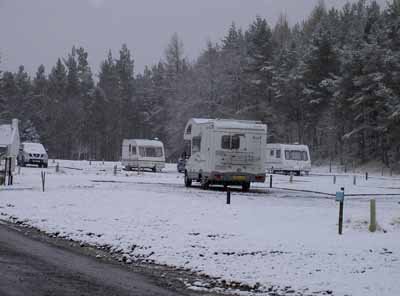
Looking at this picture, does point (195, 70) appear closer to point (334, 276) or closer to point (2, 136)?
point (2, 136)

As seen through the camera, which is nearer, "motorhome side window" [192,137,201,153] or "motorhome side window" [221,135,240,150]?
"motorhome side window" [221,135,240,150]

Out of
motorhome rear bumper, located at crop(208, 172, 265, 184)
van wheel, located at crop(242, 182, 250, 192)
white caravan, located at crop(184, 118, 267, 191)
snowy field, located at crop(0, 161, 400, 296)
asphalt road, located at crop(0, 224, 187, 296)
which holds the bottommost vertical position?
asphalt road, located at crop(0, 224, 187, 296)

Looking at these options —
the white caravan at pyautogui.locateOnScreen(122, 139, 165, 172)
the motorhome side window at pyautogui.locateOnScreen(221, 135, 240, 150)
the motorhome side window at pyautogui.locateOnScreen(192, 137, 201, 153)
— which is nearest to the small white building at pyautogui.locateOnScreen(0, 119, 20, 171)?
the white caravan at pyautogui.locateOnScreen(122, 139, 165, 172)

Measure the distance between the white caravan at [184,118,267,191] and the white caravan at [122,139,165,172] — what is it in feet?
73.1

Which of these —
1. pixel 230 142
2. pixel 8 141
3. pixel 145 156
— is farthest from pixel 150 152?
pixel 230 142

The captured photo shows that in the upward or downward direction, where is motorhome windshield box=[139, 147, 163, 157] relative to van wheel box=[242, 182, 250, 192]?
upward

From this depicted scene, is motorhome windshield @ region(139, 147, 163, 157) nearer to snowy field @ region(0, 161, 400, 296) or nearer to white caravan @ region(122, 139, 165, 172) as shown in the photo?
white caravan @ region(122, 139, 165, 172)

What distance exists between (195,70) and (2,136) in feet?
121

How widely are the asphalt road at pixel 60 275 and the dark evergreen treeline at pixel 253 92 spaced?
41.8 m

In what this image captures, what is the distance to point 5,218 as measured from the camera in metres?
17.5

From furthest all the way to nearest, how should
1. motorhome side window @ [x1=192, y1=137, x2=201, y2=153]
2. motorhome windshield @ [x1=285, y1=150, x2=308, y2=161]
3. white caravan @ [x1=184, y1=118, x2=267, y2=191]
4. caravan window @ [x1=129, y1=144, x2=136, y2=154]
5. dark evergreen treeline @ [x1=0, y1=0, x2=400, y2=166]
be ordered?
dark evergreen treeline @ [x1=0, y1=0, x2=400, y2=166], motorhome windshield @ [x1=285, y1=150, x2=308, y2=161], caravan window @ [x1=129, y1=144, x2=136, y2=154], motorhome side window @ [x1=192, y1=137, x2=201, y2=153], white caravan @ [x1=184, y1=118, x2=267, y2=191]

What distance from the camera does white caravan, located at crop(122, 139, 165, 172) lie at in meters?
49.7

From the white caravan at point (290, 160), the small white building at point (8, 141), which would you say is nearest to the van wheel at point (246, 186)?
the small white building at point (8, 141)

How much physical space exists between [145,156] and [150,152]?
1.70 feet
